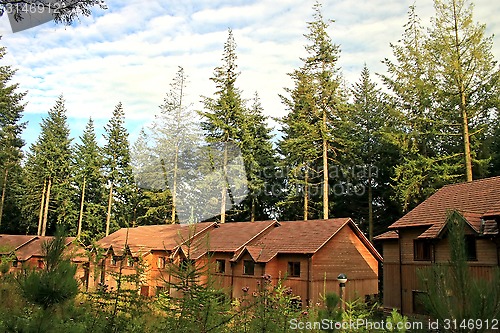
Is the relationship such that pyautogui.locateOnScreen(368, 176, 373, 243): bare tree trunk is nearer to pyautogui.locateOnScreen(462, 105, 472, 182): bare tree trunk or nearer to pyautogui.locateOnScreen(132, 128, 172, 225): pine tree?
pyautogui.locateOnScreen(462, 105, 472, 182): bare tree trunk

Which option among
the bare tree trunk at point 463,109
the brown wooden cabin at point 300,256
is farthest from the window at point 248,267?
the bare tree trunk at point 463,109

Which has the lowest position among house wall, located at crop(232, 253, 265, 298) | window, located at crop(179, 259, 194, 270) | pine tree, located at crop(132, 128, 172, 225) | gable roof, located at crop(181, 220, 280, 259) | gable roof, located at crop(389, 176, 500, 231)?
house wall, located at crop(232, 253, 265, 298)

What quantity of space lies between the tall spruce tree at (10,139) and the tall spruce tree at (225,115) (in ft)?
47.1

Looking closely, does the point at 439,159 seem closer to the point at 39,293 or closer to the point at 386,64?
the point at 386,64

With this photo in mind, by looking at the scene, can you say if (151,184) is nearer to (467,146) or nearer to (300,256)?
(300,256)

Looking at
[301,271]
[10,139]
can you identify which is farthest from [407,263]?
[10,139]

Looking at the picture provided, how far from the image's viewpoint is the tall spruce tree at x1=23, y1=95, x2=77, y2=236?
3894 centimetres

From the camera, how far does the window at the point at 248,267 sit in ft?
71.3

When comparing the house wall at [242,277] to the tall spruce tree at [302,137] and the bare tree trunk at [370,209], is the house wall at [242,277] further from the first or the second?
the bare tree trunk at [370,209]

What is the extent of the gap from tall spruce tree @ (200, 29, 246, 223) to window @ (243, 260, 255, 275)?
886cm

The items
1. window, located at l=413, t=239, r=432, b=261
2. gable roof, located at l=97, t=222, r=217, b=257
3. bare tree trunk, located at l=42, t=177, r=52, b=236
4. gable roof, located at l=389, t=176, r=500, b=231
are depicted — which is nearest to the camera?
gable roof, located at l=389, t=176, r=500, b=231

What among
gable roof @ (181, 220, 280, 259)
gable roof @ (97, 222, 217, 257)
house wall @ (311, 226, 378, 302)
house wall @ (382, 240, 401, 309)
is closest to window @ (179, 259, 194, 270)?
house wall @ (382, 240, 401, 309)

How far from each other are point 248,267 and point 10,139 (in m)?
22.2

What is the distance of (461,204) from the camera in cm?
1670
